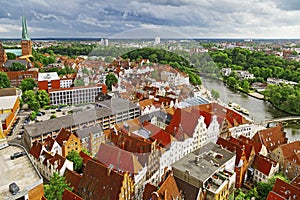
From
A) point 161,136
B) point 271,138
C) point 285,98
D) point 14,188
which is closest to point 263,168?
point 271,138

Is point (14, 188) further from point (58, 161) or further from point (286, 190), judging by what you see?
point (286, 190)

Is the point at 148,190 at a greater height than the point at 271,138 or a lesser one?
lesser

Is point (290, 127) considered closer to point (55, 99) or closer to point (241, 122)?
point (241, 122)

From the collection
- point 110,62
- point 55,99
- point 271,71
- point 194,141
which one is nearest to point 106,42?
point 110,62

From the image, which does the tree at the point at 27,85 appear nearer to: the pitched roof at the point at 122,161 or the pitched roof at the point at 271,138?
the pitched roof at the point at 122,161

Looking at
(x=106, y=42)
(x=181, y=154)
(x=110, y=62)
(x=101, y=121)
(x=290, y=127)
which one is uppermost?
(x=106, y=42)

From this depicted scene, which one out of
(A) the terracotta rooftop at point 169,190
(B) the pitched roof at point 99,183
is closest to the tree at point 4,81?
(B) the pitched roof at point 99,183

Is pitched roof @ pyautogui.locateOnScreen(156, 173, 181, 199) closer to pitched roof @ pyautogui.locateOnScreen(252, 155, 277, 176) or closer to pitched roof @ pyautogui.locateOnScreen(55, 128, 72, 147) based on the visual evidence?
pitched roof @ pyautogui.locateOnScreen(252, 155, 277, 176)
